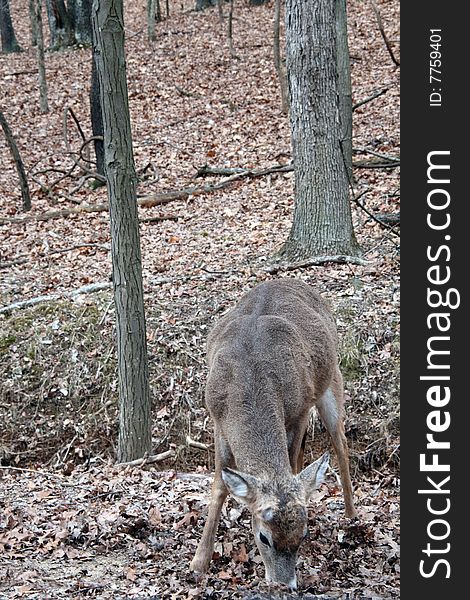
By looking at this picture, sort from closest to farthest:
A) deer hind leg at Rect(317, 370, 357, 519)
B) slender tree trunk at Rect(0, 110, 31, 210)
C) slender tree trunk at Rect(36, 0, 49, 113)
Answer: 1. deer hind leg at Rect(317, 370, 357, 519)
2. slender tree trunk at Rect(0, 110, 31, 210)
3. slender tree trunk at Rect(36, 0, 49, 113)

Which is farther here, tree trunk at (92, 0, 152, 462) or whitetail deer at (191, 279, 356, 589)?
tree trunk at (92, 0, 152, 462)

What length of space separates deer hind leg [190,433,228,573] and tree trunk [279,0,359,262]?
16.8 feet

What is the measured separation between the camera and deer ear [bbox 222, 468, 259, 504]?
480cm

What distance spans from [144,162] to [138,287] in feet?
36.2

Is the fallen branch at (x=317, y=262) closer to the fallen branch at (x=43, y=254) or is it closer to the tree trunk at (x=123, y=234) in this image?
the tree trunk at (x=123, y=234)

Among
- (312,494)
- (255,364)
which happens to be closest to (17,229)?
(255,364)

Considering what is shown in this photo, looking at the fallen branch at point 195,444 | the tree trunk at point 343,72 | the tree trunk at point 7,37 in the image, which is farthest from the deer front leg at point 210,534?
the tree trunk at point 7,37

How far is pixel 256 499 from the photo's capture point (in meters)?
4.86

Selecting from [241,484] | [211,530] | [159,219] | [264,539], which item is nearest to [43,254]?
[159,219]

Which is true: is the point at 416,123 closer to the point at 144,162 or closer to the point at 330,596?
the point at 330,596

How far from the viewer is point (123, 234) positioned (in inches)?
295

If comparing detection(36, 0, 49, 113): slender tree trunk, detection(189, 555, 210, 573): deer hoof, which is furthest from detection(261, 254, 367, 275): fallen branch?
detection(36, 0, 49, 113): slender tree trunk

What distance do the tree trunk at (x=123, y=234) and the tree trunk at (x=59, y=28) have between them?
23.3 m

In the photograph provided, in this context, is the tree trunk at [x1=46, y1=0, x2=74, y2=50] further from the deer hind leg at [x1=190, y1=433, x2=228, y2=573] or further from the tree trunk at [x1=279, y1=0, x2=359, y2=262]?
the deer hind leg at [x1=190, y1=433, x2=228, y2=573]
